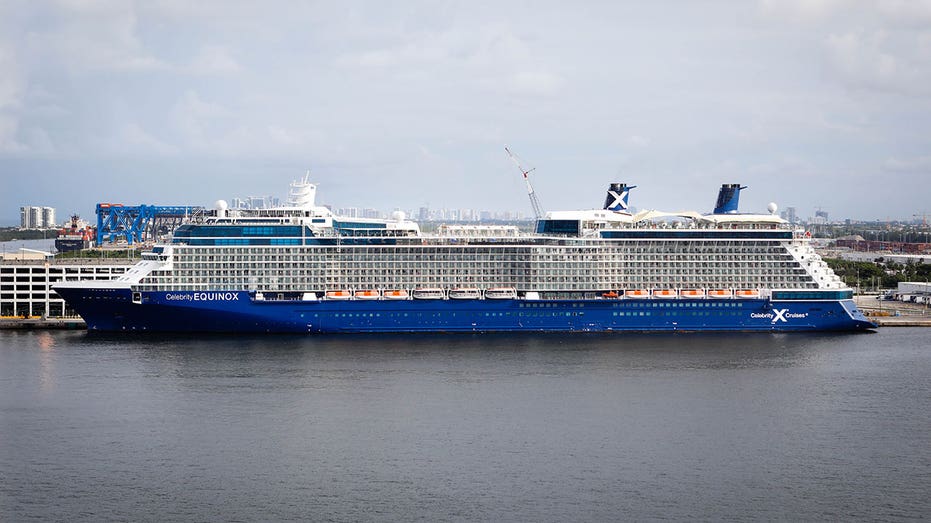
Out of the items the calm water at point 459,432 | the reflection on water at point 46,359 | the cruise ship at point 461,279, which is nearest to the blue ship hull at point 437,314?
the cruise ship at point 461,279

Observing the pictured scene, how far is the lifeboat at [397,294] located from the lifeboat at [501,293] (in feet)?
12.2

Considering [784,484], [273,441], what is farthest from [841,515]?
[273,441]

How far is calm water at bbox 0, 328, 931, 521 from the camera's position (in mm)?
24891

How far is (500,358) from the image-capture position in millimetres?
41688

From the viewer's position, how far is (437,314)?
4822cm

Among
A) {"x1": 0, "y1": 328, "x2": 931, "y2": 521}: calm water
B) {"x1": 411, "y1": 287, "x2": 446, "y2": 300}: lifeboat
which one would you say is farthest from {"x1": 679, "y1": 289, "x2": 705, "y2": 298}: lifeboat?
{"x1": 411, "y1": 287, "x2": 446, "y2": 300}: lifeboat

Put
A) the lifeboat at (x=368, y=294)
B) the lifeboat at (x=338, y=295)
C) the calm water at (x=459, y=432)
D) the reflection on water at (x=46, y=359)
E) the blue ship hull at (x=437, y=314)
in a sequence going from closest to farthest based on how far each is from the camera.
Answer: the calm water at (x=459, y=432), the reflection on water at (x=46, y=359), the blue ship hull at (x=437, y=314), the lifeboat at (x=338, y=295), the lifeboat at (x=368, y=294)

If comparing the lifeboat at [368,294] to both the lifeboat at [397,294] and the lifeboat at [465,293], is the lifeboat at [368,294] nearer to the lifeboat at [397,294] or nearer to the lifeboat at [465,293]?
the lifeboat at [397,294]

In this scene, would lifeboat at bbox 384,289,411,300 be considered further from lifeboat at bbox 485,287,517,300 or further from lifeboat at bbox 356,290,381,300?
lifeboat at bbox 485,287,517,300

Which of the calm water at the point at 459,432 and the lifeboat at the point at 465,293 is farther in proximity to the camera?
the lifeboat at the point at 465,293

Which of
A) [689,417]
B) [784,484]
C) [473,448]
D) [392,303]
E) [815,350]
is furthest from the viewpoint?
[392,303]

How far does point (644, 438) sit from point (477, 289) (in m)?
20.0

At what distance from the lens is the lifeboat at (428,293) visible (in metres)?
48.4

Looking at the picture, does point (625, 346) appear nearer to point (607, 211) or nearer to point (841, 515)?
point (607, 211)
